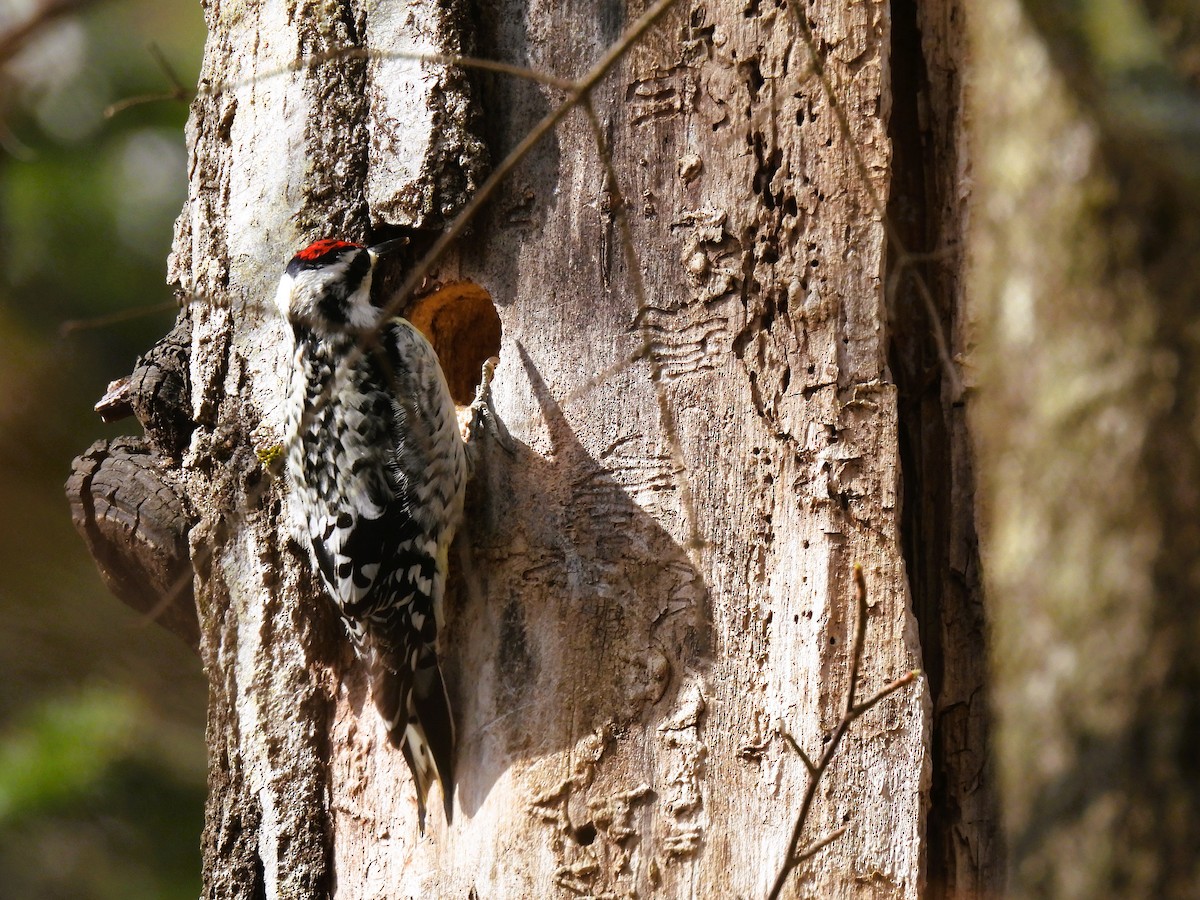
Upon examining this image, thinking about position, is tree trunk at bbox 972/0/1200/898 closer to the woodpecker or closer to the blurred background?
the woodpecker

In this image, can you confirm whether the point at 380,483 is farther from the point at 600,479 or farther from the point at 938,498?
the point at 938,498

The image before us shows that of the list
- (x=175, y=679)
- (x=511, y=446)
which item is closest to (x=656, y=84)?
(x=511, y=446)

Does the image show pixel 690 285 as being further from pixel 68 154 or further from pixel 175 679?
pixel 68 154

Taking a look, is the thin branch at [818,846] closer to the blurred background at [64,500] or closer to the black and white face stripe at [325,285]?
the black and white face stripe at [325,285]

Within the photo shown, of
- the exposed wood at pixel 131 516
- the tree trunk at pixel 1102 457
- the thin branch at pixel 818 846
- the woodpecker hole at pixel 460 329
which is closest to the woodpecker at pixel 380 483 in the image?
the woodpecker hole at pixel 460 329

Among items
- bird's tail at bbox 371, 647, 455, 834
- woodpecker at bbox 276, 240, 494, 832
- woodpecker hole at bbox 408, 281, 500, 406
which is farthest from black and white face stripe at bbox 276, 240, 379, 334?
bird's tail at bbox 371, 647, 455, 834
